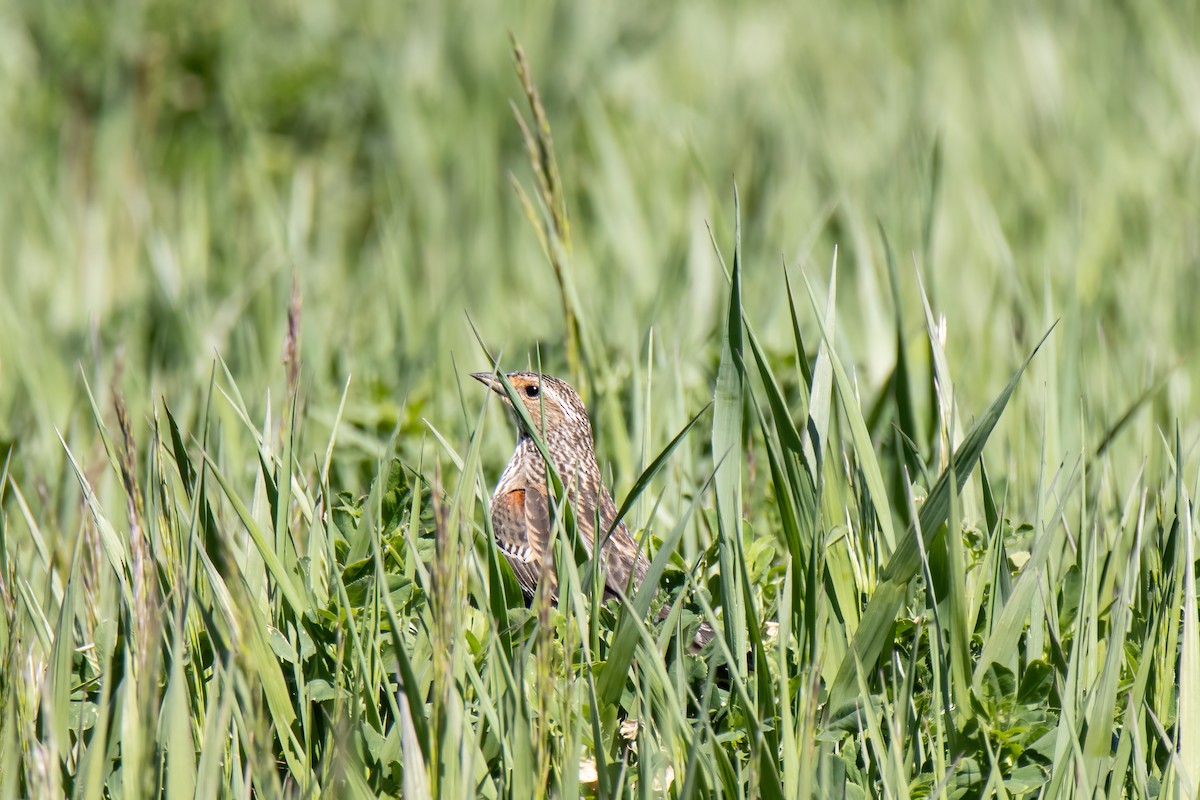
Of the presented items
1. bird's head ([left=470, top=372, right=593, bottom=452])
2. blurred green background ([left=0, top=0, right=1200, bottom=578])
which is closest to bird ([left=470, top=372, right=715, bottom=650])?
bird's head ([left=470, top=372, right=593, bottom=452])

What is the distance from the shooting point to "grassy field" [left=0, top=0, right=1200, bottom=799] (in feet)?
7.28

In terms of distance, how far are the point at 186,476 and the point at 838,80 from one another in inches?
214

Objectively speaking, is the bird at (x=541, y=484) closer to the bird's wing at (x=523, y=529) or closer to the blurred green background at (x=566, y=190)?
the bird's wing at (x=523, y=529)

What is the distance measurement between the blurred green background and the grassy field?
0.10 ft

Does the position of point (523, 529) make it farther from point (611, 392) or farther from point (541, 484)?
point (611, 392)

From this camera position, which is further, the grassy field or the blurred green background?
the blurred green background

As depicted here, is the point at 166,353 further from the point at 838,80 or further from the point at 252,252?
the point at 838,80

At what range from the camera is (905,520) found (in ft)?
10.3

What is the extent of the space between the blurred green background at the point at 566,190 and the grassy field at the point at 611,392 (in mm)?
29

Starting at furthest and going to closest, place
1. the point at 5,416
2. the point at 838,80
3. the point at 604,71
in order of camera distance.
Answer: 1. the point at 838,80
2. the point at 604,71
3. the point at 5,416

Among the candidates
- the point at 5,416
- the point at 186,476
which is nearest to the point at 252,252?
the point at 5,416

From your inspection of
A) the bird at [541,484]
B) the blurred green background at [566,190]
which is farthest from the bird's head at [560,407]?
the blurred green background at [566,190]

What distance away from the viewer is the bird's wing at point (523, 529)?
3715mm

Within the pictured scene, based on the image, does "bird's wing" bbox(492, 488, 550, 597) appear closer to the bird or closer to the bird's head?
the bird
